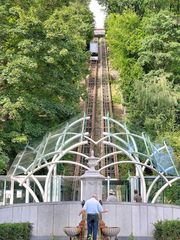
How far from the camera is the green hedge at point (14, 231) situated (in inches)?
553

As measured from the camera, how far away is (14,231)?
14328mm

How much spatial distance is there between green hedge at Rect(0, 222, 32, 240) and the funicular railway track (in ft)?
59.9

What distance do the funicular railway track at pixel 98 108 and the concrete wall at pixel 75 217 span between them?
623 inches

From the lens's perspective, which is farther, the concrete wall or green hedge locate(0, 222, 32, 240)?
the concrete wall

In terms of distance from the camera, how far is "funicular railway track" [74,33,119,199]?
118 feet

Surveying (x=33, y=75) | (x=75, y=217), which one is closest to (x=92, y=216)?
(x=75, y=217)

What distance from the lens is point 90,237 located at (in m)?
14.1

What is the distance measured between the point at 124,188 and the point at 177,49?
1643cm

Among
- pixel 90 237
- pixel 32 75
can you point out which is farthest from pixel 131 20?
pixel 90 237

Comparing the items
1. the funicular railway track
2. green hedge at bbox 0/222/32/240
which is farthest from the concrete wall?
the funicular railway track

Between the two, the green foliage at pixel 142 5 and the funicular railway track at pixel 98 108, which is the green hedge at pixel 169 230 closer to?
the funicular railway track at pixel 98 108

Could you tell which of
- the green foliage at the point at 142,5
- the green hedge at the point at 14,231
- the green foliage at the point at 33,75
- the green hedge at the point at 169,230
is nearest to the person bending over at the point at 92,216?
the green hedge at the point at 14,231

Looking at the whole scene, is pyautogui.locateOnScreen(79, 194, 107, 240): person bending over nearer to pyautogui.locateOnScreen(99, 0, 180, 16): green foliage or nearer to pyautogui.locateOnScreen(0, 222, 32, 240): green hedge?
pyautogui.locateOnScreen(0, 222, 32, 240): green hedge

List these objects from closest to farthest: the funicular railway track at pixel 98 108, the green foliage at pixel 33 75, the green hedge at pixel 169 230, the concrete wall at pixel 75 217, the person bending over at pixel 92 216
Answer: the person bending over at pixel 92 216
the green hedge at pixel 169 230
the concrete wall at pixel 75 217
the green foliage at pixel 33 75
the funicular railway track at pixel 98 108
